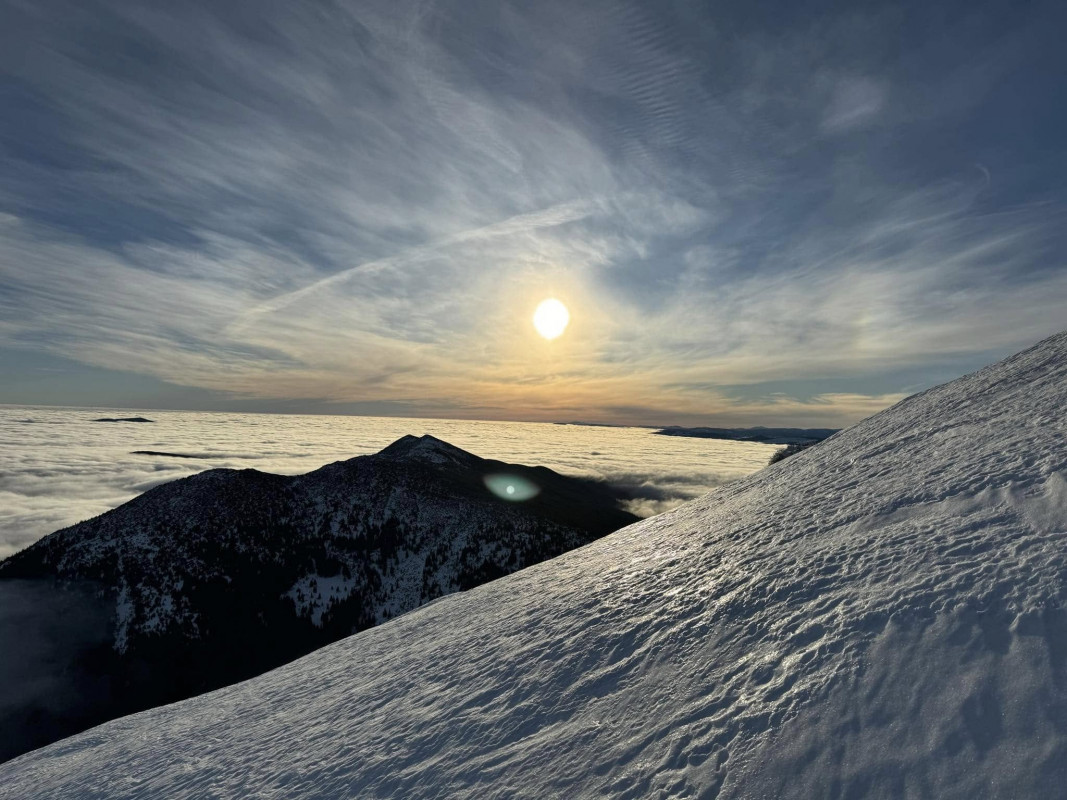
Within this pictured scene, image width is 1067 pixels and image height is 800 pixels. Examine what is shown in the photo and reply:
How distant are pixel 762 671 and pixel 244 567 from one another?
62.7 metres

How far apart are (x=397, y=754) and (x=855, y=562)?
7.28 metres

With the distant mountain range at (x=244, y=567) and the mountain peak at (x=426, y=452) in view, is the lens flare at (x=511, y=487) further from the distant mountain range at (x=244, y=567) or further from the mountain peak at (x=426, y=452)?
the distant mountain range at (x=244, y=567)

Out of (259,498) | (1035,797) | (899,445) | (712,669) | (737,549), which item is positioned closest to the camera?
(1035,797)

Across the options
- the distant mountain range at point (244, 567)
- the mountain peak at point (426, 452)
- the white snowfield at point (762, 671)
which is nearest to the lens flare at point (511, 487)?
the mountain peak at point (426, 452)

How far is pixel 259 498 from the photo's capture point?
67375 mm

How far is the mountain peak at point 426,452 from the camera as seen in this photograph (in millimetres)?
96225

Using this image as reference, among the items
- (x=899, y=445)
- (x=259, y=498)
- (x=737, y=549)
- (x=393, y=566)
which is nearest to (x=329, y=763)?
(x=737, y=549)

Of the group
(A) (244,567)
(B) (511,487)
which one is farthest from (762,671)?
(B) (511,487)

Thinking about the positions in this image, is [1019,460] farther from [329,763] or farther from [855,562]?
[329,763]

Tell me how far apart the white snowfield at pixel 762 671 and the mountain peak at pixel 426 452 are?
8273 cm

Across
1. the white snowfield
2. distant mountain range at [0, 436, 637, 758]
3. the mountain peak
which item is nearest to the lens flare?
the mountain peak

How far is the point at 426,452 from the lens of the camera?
100m

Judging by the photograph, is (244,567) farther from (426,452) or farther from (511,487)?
(511,487)

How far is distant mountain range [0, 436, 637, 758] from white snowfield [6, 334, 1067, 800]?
37.5 metres
